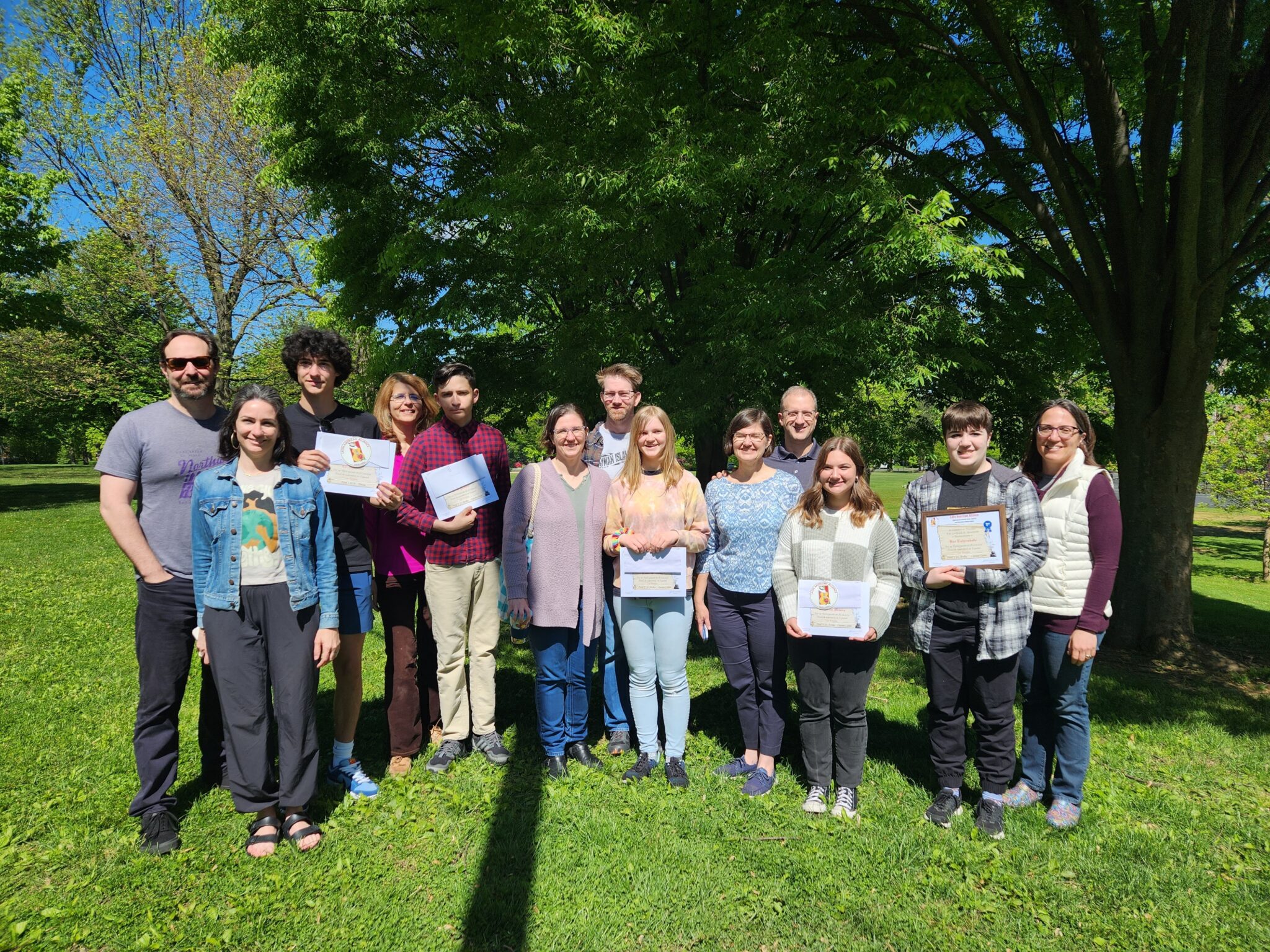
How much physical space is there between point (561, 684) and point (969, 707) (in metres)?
2.45

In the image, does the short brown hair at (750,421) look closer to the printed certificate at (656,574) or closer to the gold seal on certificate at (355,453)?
the printed certificate at (656,574)

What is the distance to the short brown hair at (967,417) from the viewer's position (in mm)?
3654

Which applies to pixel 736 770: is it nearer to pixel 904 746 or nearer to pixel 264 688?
pixel 904 746

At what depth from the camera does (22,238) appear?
18.0 meters

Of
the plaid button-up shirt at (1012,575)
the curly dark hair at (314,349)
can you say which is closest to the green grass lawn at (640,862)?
the plaid button-up shirt at (1012,575)

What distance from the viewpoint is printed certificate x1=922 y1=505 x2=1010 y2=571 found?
11.6 feet

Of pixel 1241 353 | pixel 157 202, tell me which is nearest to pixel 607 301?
pixel 1241 353

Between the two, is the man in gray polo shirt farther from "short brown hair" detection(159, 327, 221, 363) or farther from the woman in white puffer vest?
"short brown hair" detection(159, 327, 221, 363)

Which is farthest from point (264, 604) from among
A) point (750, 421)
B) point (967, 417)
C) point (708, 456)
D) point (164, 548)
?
point (708, 456)

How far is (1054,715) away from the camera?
3.82m

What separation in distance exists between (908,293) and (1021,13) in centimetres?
313

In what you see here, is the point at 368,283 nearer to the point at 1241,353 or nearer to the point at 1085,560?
the point at 1085,560

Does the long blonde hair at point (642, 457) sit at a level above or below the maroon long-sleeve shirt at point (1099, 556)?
above

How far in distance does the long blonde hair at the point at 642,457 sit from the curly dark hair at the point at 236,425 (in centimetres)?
190
